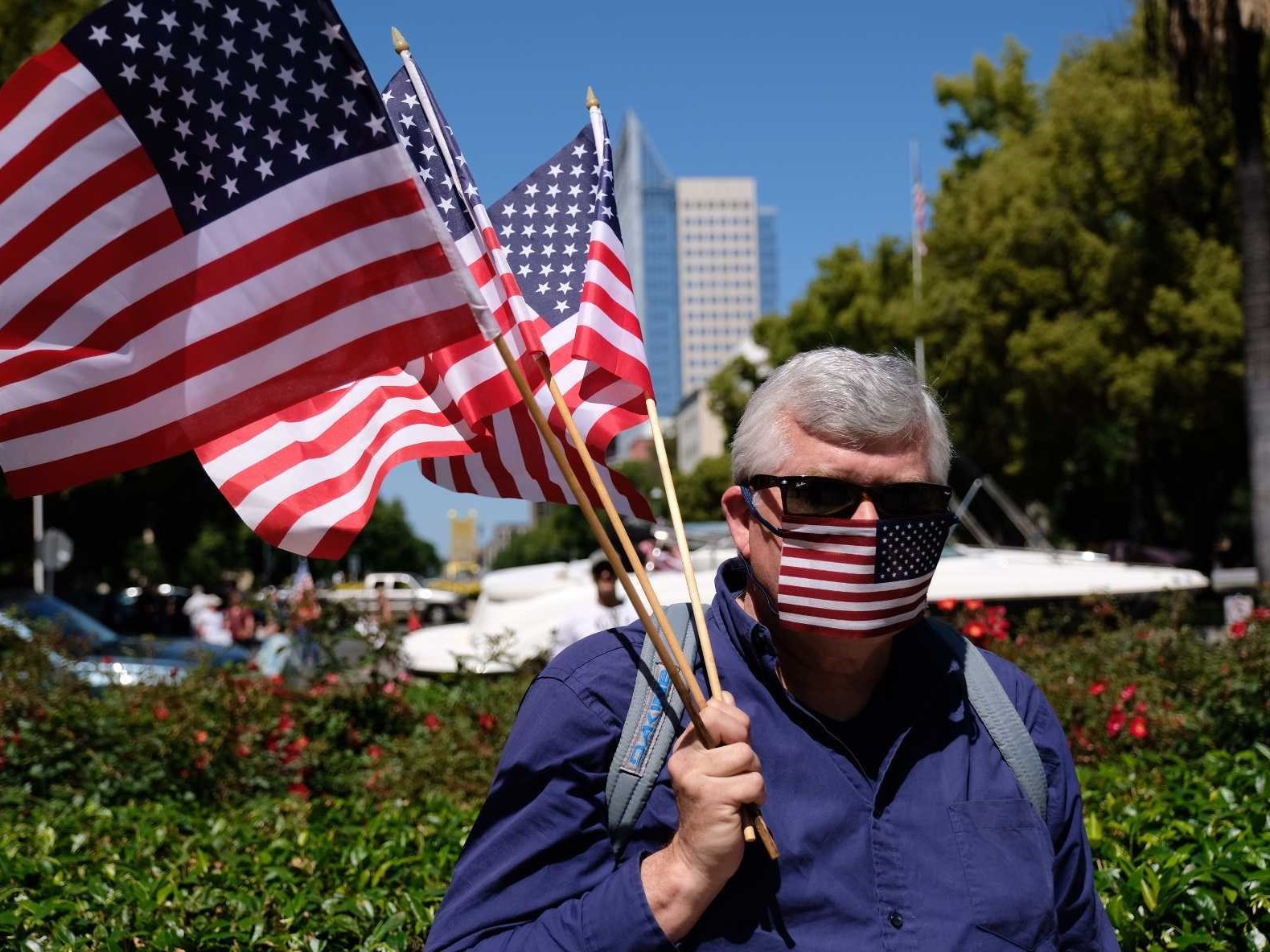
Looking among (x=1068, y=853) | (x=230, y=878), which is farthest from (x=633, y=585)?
(x=230, y=878)

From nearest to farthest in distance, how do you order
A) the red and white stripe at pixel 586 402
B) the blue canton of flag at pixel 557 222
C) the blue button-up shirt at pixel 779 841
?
the blue button-up shirt at pixel 779 841 → the red and white stripe at pixel 586 402 → the blue canton of flag at pixel 557 222

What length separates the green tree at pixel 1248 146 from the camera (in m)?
13.6

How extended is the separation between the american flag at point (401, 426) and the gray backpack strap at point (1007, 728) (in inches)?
37.6

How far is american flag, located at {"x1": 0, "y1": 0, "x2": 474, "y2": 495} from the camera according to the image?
2541mm

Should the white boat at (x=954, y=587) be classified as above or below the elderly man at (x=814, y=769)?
below

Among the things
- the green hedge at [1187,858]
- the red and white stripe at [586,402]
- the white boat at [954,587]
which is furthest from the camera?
the white boat at [954,587]

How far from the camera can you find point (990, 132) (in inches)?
1399

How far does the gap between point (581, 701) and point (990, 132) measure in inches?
1406

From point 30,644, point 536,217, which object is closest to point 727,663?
point 536,217

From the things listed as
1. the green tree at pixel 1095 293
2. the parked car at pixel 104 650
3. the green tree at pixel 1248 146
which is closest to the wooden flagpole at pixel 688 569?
the parked car at pixel 104 650

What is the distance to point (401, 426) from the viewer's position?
323 cm

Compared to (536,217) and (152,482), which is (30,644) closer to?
(536,217)

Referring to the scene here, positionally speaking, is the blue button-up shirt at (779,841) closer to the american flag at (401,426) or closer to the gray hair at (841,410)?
the gray hair at (841,410)

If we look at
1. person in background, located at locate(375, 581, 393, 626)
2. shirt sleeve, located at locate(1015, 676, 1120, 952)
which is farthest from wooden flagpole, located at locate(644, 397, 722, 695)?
person in background, located at locate(375, 581, 393, 626)
